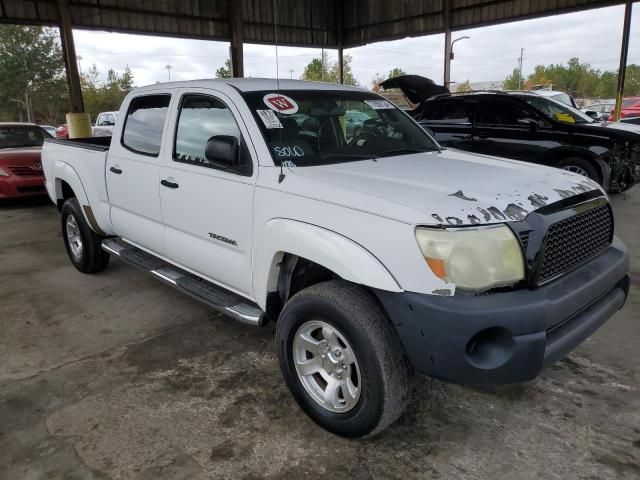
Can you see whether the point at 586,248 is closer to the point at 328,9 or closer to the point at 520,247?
the point at 520,247

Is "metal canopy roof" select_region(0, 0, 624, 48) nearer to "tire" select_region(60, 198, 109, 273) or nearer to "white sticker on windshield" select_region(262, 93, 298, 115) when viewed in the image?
"tire" select_region(60, 198, 109, 273)

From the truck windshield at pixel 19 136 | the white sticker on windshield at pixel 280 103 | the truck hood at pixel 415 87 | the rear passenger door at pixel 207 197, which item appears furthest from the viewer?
the truck hood at pixel 415 87

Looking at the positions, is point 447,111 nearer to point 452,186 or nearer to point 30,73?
point 452,186

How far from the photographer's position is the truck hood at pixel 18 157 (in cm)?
890

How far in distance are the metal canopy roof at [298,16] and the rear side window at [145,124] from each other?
10.8 m

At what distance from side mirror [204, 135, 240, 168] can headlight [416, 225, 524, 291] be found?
4.08ft

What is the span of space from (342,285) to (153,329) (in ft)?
6.98

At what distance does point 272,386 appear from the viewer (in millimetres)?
3160

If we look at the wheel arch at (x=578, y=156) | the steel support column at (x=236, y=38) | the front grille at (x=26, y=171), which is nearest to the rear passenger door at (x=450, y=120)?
the wheel arch at (x=578, y=156)

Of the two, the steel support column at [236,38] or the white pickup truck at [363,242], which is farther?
the steel support column at [236,38]

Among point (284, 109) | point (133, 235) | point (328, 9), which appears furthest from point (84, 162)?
point (328, 9)

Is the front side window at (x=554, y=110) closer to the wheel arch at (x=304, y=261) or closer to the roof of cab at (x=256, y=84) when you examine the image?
the roof of cab at (x=256, y=84)

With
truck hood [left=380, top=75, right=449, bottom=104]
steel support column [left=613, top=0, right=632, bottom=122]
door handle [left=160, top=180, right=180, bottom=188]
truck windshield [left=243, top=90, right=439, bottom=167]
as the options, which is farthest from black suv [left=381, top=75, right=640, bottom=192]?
steel support column [left=613, top=0, right=632, bottom=122]

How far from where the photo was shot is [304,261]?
2.87m
